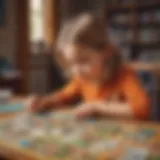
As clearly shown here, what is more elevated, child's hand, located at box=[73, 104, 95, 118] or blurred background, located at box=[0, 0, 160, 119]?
blurred background, located at box=[0, 0, 160, 119]

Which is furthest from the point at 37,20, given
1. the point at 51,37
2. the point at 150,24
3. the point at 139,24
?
the point at 139,24

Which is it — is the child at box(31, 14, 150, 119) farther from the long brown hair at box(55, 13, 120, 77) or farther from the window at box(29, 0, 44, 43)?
the window at box(29, 0, 44, 43)

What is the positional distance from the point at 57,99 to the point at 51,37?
34 cm

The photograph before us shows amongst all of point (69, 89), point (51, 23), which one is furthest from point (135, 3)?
point (69, 89)

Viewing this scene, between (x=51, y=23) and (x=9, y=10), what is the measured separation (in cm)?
71

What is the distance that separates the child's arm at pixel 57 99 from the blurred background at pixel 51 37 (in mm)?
41

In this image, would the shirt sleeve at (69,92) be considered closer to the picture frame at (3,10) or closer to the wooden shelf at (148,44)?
the picture frame at (3,10)

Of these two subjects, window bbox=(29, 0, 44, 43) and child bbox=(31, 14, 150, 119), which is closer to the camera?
child bbox=(31, 14, 150, 119)

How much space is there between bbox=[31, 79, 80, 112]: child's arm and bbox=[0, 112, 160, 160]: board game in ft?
0.20

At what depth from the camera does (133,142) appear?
2.74ft

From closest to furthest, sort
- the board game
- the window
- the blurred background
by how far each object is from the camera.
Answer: the board game
the blurred background
the window

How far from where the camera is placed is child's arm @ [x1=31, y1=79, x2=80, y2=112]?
1.13 m

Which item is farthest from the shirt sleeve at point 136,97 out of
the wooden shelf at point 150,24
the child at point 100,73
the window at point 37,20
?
the wooden shelf at point 150,24

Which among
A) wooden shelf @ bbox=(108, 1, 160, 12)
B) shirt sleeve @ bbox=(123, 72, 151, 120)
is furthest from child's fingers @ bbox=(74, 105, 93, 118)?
wooden shelf @ bbox=(108, 1, 160, 12)
